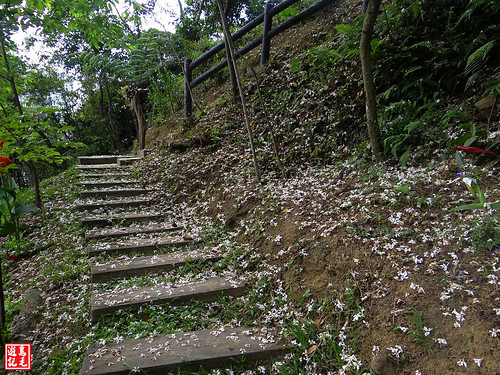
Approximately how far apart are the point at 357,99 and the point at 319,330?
272 cm

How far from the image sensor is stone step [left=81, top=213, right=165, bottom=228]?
4164 millimetres

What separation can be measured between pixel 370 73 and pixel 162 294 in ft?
9.26

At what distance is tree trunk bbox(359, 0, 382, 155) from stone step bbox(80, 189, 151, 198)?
3.82m

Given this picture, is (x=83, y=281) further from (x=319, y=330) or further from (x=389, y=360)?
(x=389, y=360)

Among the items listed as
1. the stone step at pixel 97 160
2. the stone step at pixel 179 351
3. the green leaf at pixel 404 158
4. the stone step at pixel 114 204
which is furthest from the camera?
the stone step at pixel 97 160

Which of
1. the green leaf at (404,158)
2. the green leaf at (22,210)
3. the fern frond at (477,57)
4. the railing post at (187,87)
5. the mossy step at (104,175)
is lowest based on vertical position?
the green leaf at (22,210)

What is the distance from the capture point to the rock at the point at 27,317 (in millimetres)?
2504

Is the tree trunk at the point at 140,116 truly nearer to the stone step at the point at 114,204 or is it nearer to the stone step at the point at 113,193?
the stone step at the point at 113,193

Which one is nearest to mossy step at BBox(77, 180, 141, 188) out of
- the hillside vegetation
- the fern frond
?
the hillside vegetation

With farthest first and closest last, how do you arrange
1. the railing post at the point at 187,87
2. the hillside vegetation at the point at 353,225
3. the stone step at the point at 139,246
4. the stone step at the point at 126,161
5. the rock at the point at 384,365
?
the stone step at the point at 126,161 < the railing post at the point at 187,87 < the stone step at the point at 139,246 < the hillside vegetation at the point at 353,225 < the rock at the point at 384,365

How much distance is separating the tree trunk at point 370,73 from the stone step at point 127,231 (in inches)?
103

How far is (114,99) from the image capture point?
1372 centimetres

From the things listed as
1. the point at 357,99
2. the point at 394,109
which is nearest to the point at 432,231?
the point at 394,109

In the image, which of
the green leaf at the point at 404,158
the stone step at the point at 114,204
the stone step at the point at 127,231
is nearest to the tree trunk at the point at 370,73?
the green leaf at the point at 404,158
